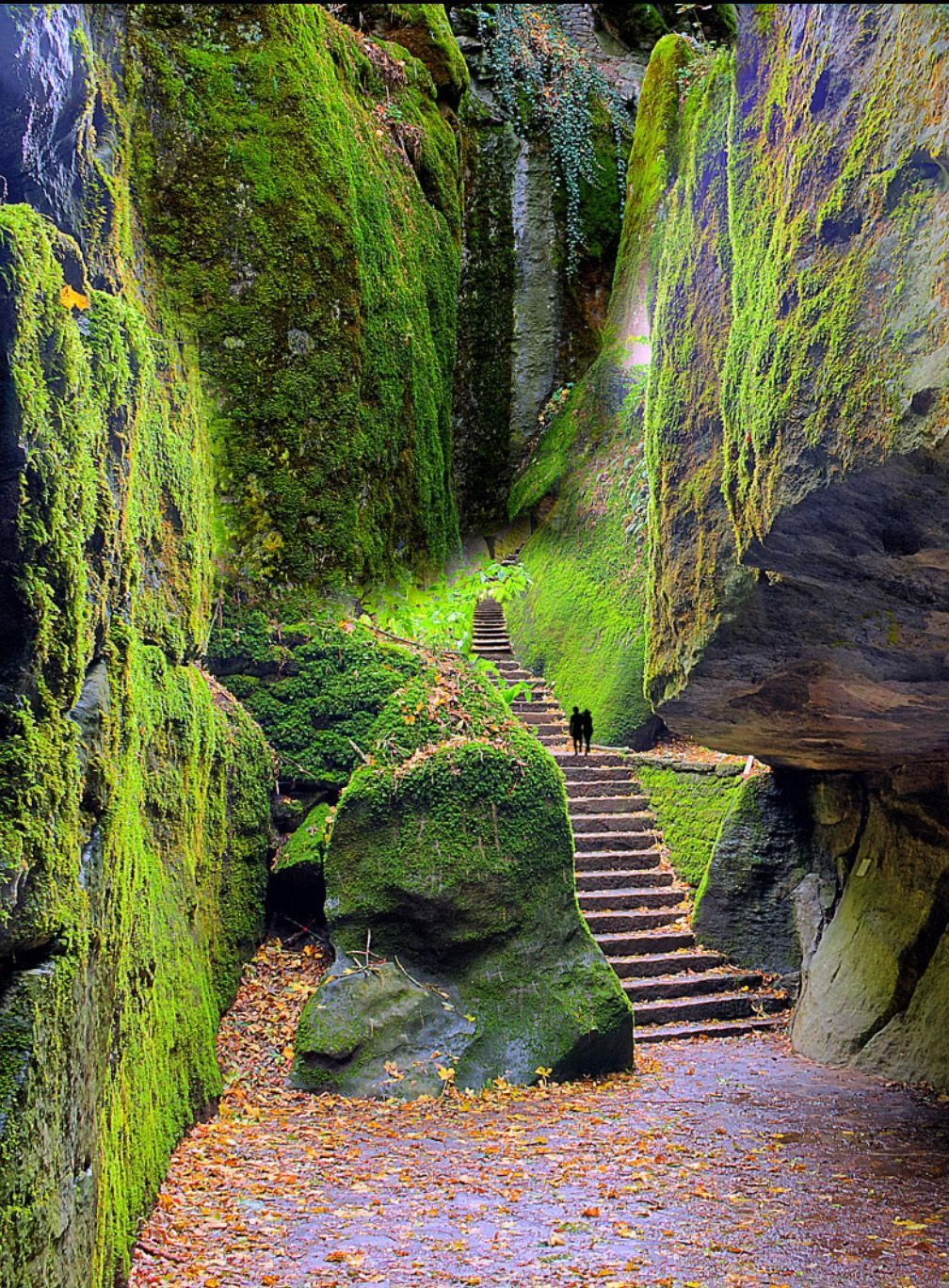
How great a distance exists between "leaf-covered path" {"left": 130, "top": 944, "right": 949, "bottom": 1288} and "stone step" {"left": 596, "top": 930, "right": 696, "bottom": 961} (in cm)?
218

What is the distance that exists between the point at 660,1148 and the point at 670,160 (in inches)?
216

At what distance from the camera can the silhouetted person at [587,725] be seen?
1228 centimetres

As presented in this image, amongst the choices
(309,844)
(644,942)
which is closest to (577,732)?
(644,942)

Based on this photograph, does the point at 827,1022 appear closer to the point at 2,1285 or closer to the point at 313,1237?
the point at 313,1237

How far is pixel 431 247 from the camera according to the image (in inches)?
466

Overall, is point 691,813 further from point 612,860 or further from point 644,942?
point 644,942

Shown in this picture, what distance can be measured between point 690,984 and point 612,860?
1805mm

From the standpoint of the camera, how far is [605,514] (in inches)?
586

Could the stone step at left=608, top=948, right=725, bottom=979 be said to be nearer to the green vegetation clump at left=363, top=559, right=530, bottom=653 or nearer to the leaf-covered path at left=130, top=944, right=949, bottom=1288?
the leaf-covered path at left=130, top=944, right=949, bottom=1288

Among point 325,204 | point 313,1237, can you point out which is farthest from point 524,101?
point 313,1237

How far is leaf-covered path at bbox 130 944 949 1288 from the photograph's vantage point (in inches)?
145

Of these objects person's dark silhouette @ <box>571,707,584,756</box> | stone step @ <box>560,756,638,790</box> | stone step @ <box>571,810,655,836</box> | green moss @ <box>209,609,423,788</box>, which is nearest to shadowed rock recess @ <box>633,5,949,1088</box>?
green moss @ <box>209,609,423,788</box>

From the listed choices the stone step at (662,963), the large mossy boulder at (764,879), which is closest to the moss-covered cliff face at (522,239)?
the large mossy boulder at (764,879)

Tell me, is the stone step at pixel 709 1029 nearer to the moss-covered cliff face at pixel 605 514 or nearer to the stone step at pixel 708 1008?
the stone step at pixel 708 1008
